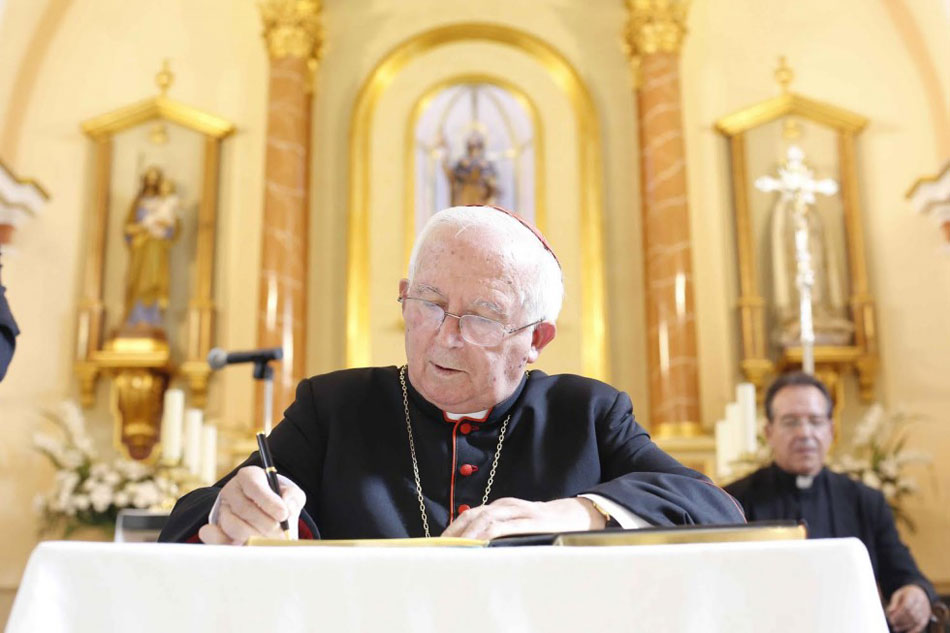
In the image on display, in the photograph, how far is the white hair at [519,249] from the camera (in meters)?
2.34

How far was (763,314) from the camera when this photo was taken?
315 inches

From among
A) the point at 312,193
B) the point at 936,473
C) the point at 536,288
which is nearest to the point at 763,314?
the point at 936,473

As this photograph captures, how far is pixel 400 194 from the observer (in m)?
8.54

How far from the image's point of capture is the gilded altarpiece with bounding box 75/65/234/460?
779 cm

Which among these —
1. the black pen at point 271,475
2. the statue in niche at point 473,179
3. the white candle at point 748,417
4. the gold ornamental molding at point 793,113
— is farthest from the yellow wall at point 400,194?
the black pen at point 271,475

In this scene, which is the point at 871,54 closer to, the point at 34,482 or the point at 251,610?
the point at 34,482

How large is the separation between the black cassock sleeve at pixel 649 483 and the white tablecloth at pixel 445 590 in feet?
2.06

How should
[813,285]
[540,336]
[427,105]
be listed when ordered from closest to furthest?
[540,336], [813,285], [427,105]

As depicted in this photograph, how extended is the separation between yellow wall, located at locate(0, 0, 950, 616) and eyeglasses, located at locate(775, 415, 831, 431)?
2.78 meters

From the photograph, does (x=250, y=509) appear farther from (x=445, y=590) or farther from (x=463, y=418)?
(x=463, y=418)

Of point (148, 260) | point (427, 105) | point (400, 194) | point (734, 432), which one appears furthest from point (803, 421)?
point (148, 260)

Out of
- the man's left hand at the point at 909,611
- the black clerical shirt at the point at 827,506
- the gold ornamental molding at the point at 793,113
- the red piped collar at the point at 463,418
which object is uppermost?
the gold ornamental molding at the point at 793,113

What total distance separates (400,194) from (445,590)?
7.32m

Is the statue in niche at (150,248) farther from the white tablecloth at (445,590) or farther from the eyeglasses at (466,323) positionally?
the white tablecloth at (445,590)
